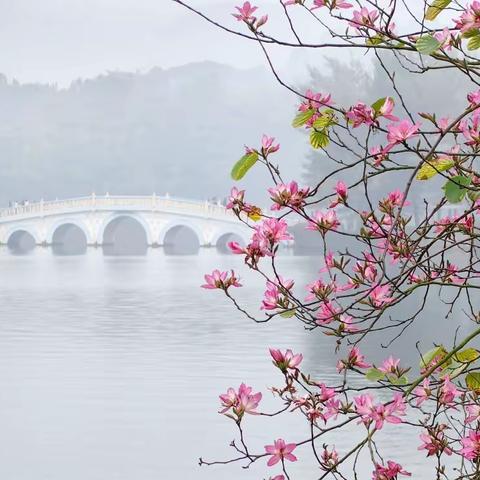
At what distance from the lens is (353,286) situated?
3.70m

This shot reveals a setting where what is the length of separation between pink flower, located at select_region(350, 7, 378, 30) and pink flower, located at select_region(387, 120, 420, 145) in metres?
0.45

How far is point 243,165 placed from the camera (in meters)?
3.21

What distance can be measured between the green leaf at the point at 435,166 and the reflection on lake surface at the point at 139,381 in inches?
210

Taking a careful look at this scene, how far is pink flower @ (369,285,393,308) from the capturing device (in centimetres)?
322

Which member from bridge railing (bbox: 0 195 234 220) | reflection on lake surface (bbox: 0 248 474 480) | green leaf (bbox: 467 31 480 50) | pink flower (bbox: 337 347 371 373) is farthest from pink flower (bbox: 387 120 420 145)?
bridge railing (bbox: 0 195 234 220)

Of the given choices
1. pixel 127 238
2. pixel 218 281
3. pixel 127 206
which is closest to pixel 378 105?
pixel 218 281

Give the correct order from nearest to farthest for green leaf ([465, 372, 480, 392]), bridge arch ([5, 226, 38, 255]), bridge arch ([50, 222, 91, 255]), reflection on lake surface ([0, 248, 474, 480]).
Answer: green leaf ([465, 372, 480, 392]) < reflection on lake surface ([0, 248, 474, 480]) < bridge arch ([5, 226, 38, 255]) < bridge arch ([50, 222, 91, 255])

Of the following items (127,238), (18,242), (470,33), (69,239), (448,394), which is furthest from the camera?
(69,239)

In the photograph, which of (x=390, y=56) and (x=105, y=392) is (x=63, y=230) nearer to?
(x=390, y=56)

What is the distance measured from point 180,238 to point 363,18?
90224 millimetres

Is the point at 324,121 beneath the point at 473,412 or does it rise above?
above

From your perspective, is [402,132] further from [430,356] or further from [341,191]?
[430,356]

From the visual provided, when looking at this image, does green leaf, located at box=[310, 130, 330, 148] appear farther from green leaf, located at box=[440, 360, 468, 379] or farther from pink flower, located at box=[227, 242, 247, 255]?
green leaf, located at box=[440, 360, 468, 379]

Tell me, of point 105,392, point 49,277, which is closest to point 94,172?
point 49,277
